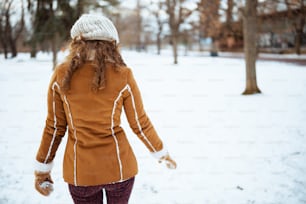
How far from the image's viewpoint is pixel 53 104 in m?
1.48

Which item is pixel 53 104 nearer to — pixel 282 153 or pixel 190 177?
pixel 190 177

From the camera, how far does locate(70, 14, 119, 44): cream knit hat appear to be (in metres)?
1.40

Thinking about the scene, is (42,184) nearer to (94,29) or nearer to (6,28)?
(94,29)

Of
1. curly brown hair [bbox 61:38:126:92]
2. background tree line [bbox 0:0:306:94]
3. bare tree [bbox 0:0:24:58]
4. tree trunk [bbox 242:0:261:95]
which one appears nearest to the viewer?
curly brown hair [bbox 61:38:126:92]

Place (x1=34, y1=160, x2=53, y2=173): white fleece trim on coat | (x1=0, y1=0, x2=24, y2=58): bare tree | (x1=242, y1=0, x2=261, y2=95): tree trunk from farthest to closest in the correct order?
(x1=242, y1=0, x2=261, y2=95): tree trunk → (x1=0, y1=0, x2=24, y2=58): bare tree → (x1=34, y1=160, x2=53, y2=173): white fleece trim on coat

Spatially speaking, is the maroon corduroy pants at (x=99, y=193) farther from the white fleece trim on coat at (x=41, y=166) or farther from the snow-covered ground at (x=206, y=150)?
the snow-covered ground at (x=206, y=150)

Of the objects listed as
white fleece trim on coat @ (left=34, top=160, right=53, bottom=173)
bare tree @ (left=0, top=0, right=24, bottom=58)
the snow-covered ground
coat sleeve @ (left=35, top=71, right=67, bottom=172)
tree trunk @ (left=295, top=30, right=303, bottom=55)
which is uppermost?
tree trunk @ (left=295, top=30, right=303, bottom=55)

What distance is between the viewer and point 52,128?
5.02ft

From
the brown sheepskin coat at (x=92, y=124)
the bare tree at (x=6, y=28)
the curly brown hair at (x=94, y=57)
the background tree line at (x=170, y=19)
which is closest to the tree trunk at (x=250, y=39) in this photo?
the background tree line at (x=170, y=19)

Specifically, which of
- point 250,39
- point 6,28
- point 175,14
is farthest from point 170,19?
point 6,28

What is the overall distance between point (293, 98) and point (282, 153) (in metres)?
4.25

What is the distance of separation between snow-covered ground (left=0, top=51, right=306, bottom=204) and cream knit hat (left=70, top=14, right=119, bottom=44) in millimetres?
2140

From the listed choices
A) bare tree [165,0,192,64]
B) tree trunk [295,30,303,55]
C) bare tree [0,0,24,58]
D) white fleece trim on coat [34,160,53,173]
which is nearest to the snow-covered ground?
white fleece trim on coat [34,160,53,173]

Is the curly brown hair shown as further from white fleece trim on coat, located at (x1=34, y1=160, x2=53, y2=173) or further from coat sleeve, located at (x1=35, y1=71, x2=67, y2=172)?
white fleece trim on coat, located at (x1=34, y1=160, x2=53, y2=173)
